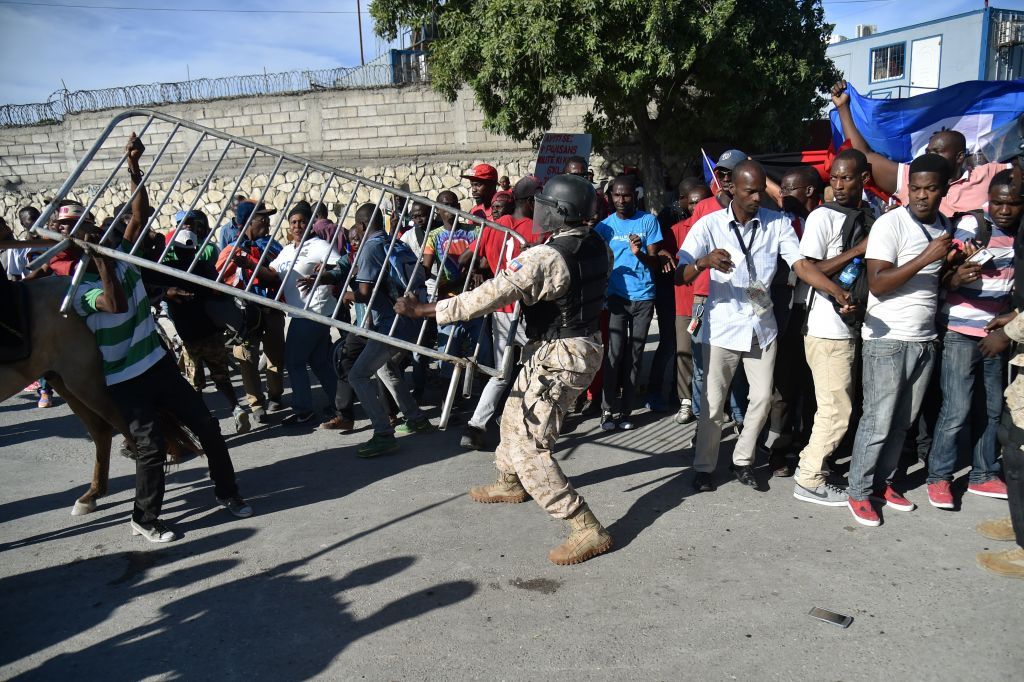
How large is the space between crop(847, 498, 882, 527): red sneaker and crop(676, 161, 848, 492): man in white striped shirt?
70 centimetres

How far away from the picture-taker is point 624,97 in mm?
12992

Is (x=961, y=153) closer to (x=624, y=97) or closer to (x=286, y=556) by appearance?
(x=286, y=556)

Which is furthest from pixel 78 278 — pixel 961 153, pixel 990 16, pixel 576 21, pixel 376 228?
pixel 990 16

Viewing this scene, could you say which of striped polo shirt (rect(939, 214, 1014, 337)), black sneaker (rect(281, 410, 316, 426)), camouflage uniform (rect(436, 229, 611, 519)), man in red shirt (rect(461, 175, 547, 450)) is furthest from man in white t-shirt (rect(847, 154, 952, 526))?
black sneaker (rect(281, 410, 316, 426))

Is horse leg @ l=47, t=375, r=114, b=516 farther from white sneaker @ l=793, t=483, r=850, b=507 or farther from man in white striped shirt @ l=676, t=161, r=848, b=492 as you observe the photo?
white sneaker @ l=793, t=483, r=850, b=507

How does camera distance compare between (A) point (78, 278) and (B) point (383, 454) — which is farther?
(B) point (383, 454)

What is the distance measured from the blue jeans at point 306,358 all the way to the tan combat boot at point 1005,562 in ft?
16.1

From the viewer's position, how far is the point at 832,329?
4.30m

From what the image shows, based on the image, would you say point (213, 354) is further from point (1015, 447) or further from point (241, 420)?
point (1015, 447)

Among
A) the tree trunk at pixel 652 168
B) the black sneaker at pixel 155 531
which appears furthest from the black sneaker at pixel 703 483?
the tree trunk at pixel 652 168

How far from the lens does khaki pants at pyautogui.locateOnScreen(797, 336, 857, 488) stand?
4.36m

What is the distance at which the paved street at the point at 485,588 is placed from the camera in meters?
3.05

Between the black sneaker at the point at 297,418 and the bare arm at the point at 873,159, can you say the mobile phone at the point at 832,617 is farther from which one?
the black sneaker at the point at 297,418

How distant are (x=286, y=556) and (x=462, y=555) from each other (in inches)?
39.3
